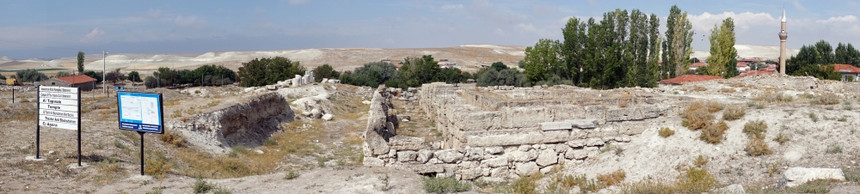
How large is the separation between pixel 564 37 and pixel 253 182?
1365 inches

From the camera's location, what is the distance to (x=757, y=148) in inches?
335

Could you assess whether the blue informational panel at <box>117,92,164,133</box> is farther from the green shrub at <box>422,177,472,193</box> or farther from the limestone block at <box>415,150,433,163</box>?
the green shrub at <box>422,177,472,193</box>

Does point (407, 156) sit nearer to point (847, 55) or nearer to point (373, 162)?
point (373, 162)

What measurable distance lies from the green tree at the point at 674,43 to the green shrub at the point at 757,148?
4009 cm

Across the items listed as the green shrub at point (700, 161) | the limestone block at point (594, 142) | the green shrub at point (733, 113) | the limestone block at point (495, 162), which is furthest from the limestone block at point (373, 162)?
the green shrub at point (733, 113)

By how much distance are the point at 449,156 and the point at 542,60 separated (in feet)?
119

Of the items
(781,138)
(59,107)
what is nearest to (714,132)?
(781,138)

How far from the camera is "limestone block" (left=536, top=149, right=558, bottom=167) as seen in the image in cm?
973

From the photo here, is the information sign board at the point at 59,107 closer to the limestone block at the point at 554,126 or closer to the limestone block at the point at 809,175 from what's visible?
the limestone block at the point at 554,126

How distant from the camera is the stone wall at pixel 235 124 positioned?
13.9m

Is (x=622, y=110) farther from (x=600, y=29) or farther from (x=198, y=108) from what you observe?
(x=600, y=29)

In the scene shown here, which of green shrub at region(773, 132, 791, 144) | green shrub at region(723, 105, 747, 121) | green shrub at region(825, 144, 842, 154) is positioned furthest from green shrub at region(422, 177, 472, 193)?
green shrub at region(825, 144, 842, 154)

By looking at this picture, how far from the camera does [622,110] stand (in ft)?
33.1

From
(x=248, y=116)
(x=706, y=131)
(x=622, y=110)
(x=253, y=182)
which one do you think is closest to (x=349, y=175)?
(x=253, y=182)
